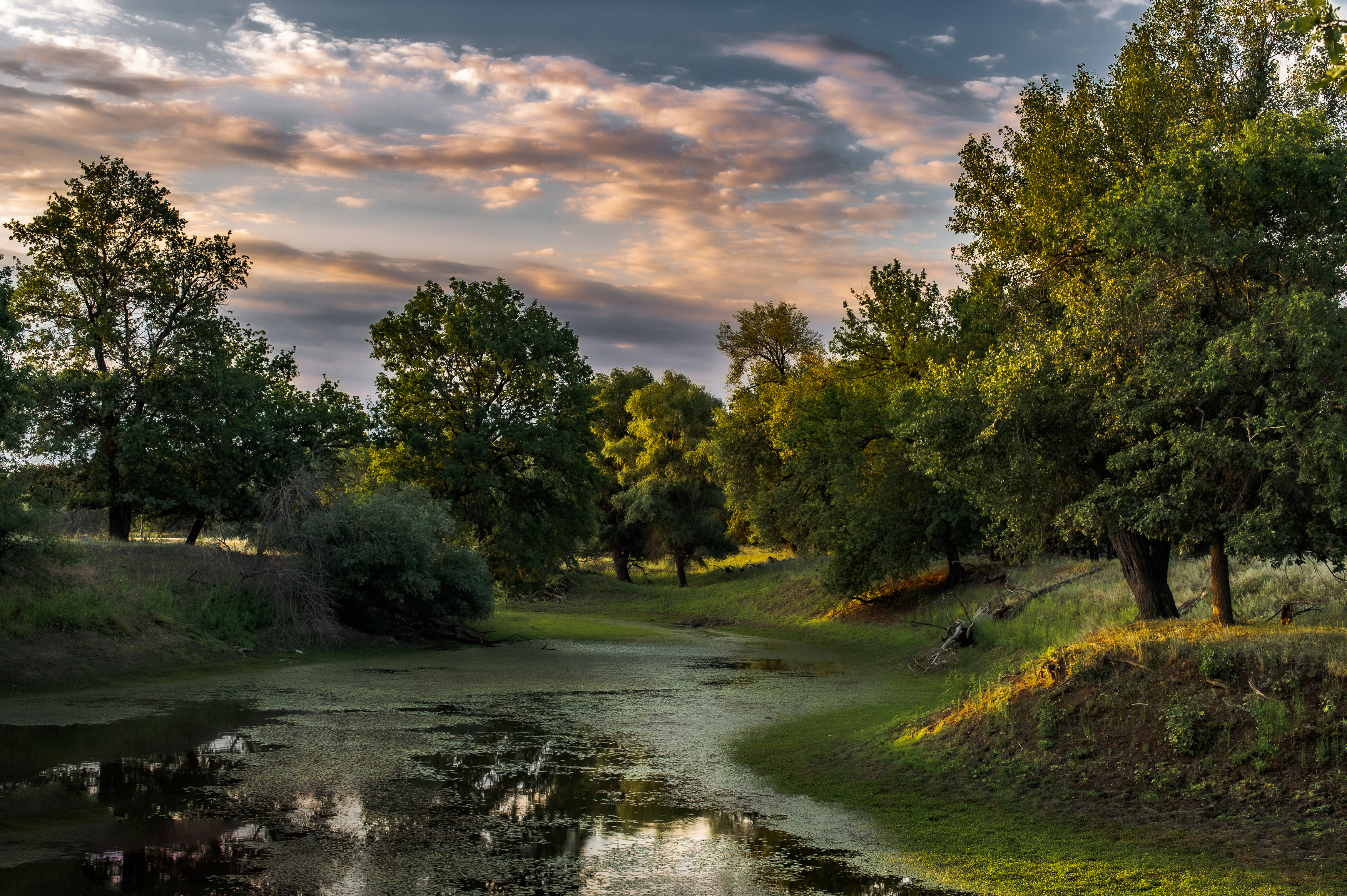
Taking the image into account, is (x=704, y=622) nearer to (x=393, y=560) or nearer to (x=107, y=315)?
(x=393, y=560)

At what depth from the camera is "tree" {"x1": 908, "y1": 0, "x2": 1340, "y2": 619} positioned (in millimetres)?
13422

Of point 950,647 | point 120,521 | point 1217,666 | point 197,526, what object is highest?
point 120,521

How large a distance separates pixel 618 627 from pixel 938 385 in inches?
843

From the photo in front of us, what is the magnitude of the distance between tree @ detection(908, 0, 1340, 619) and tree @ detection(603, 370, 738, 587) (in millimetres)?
34137

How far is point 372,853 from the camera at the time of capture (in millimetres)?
7723

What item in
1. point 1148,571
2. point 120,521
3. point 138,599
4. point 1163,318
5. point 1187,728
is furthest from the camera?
point 120,521

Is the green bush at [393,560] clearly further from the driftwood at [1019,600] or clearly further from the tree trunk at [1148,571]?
the tree trunk at [1148,571]

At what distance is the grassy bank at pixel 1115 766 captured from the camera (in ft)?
25.7

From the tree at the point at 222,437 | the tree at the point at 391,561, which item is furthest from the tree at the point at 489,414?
the tree at the point at 391,561

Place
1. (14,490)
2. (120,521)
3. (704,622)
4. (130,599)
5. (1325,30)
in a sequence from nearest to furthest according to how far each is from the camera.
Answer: (1325,30) → (14,490) → (130,599) → (120,521) → (704,622)

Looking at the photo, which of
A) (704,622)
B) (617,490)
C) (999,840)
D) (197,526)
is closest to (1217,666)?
(999,840)

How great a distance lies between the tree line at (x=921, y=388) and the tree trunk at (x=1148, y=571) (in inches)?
2.5

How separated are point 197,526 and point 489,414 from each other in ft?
34.7

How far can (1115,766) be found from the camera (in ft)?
33.0
